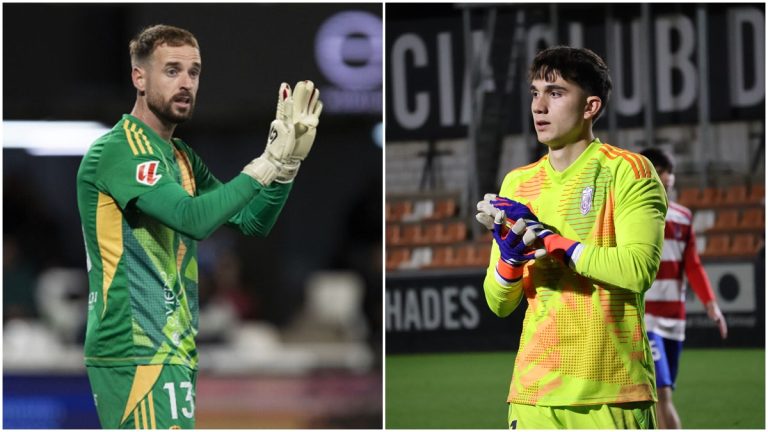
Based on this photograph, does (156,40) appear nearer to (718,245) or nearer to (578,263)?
(578,263)

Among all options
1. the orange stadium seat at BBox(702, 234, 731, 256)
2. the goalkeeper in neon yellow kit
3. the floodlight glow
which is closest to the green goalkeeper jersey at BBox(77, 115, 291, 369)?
the goalkeeper in neon yellow kit

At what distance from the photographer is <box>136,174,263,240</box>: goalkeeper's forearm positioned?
130 inches

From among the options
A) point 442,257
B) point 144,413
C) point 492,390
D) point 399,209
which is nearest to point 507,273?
point 144,413

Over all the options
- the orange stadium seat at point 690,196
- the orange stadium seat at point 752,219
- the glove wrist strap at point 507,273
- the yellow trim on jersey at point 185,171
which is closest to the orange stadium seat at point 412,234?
the orange stadium seat at point 690,196

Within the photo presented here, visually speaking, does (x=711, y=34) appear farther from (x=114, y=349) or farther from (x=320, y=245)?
(x=114, y=349)

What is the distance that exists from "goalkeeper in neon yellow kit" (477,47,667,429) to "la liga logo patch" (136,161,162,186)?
993mm

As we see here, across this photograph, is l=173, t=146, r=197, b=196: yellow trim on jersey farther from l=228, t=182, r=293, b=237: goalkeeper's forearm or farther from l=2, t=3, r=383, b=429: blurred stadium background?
l=2, t=3, r=383, b=429: blurred stadium background

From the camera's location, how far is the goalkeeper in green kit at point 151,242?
3.38m

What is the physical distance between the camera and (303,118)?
11.7ft

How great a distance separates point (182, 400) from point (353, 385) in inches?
286

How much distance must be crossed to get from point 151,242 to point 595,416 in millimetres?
1434

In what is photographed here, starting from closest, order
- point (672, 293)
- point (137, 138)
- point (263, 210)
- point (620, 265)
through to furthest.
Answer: point (620, 265), point (137, 138), point (263, 210), point (672, 293)

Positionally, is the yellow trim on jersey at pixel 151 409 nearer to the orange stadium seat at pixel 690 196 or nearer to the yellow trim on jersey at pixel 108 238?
the yellow trim on jersey at pixel 108 238

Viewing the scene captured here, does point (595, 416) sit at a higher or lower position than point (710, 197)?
lower
